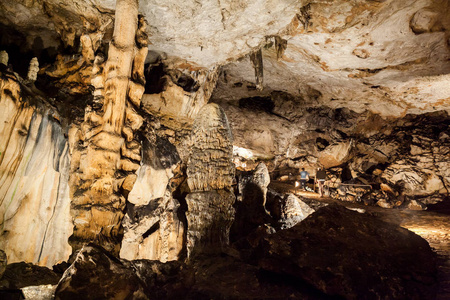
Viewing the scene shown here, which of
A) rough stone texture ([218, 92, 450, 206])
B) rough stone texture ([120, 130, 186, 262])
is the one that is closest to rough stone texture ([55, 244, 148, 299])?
rough stone texture ([120, 130, 186, 262])

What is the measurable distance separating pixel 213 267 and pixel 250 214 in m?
4.92

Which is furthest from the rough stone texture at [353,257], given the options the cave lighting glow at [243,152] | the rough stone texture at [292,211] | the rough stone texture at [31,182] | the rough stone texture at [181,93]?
the cave lighting glow at [243,152]

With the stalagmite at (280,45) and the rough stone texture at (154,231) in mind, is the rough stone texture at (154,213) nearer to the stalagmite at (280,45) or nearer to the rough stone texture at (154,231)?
the rough stone texture at (154,231)

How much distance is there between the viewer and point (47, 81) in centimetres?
616

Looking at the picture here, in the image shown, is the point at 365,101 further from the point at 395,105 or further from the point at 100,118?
the point at 100,118

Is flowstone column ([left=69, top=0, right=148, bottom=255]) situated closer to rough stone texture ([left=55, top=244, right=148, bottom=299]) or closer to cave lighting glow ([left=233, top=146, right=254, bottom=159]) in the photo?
rough stone texture ([left=55, top=244, right=148, bottom=299])

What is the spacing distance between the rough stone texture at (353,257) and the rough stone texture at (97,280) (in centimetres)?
130

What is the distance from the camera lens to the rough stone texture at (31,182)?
146 inches

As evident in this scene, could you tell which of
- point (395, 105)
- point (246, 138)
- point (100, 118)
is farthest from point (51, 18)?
point (395, 105)

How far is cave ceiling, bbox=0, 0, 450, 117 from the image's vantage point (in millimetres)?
4758

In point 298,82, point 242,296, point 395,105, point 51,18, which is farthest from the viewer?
point 395,105

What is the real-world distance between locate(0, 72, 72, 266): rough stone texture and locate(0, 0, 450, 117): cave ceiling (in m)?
2.17

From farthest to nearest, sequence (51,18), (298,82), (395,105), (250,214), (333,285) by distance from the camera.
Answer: (395,105), (298,82), (250,214), (51,18), (333,285)

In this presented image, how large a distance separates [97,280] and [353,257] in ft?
7.59
